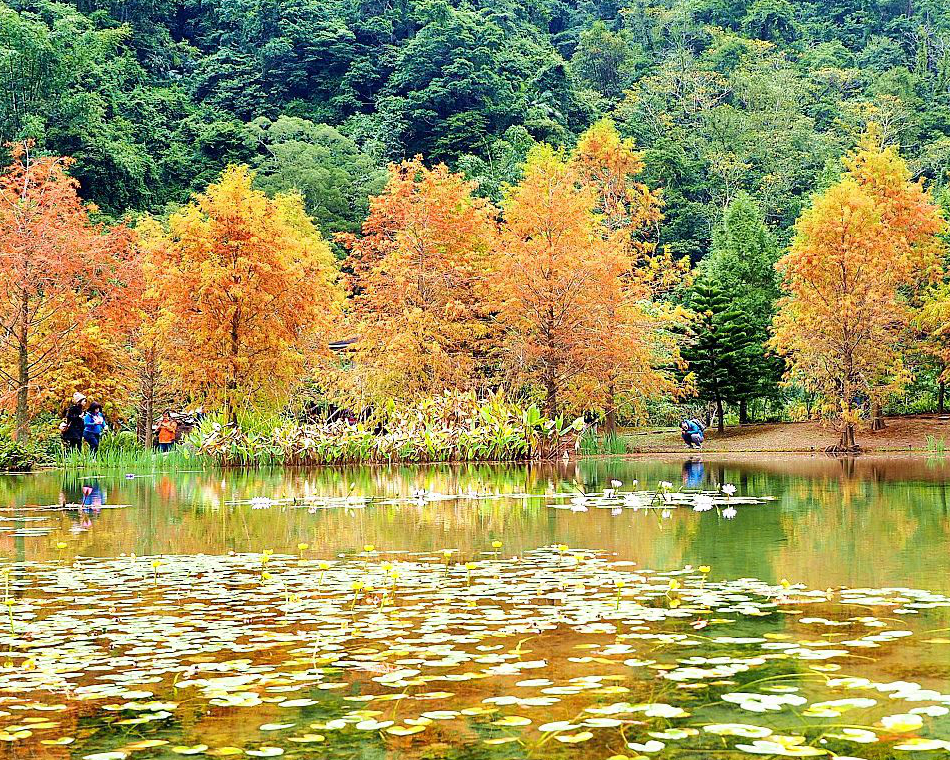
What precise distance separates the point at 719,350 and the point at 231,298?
17485 mm

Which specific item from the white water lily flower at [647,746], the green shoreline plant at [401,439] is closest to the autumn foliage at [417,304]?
the green shoreline plant at [401,439]

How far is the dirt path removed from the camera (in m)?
33.5

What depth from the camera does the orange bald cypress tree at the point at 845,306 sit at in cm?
3256

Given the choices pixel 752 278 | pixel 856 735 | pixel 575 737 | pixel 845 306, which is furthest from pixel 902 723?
pixel 752 278

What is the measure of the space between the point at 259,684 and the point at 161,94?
74.9 metres

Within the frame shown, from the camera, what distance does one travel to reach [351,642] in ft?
20.4

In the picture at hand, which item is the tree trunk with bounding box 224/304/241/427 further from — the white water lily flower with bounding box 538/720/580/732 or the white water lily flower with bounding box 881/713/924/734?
the white water lily flower with bounding box 881/713/924/734

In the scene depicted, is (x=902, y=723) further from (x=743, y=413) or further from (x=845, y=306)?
(x=743, y=413)

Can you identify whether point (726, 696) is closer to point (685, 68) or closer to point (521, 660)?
point (521, 660)

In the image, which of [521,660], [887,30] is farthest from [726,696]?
[887,30]

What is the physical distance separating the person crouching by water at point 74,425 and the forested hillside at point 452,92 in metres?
36.1

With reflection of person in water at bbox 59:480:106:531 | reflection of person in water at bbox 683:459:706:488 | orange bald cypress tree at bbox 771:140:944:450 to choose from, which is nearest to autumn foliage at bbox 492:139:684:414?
reflection of person in water at bbox 683:459:706:488

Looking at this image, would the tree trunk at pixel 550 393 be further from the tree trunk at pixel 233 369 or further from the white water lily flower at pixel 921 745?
the white water lily flower at pixel 921 745

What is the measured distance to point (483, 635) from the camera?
634cm
